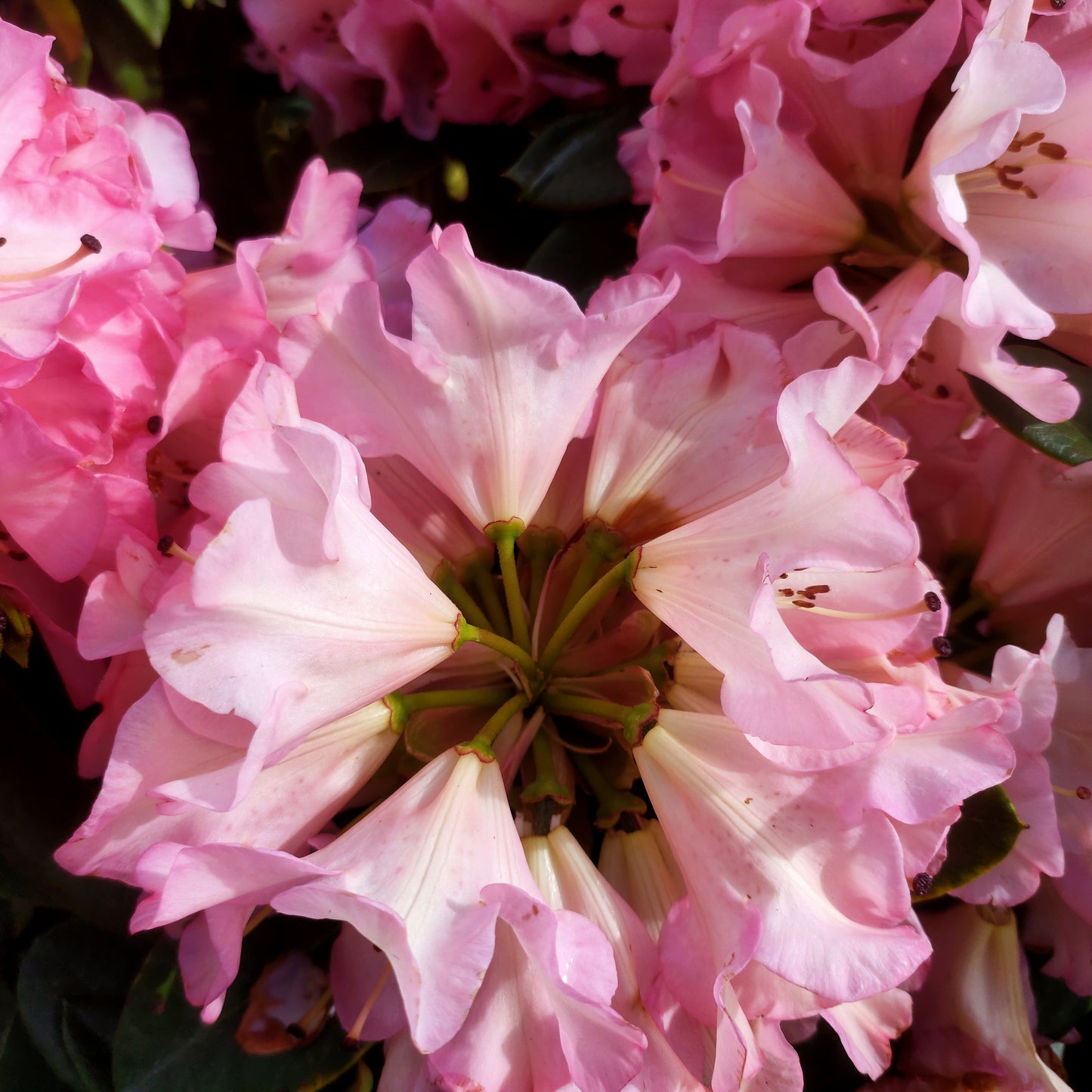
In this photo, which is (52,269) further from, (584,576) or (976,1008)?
(976,1008)

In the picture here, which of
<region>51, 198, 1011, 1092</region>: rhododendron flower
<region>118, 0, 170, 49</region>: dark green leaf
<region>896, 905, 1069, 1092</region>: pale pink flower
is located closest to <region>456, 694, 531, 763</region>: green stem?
<region>51, 198, 1011, 1092</region>: rhododendron flower

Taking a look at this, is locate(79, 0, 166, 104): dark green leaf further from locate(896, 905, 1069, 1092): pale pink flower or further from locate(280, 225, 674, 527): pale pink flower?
locate(896, 905, 1069, 1092): pale pink flower

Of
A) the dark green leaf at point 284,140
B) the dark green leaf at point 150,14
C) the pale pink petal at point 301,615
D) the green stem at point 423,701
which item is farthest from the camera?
the dark green leaf at point 284,140

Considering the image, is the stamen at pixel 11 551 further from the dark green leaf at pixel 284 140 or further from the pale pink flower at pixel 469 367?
the dark green leaf at pixel 284 140

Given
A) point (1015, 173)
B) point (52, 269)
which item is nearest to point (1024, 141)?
point (1015, 173)

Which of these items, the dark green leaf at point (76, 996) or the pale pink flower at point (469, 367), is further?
the dark green leaf at point (76, 996)

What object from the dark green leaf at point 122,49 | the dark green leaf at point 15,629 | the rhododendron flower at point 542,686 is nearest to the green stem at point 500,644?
the rhododendron flower at point 542,686
